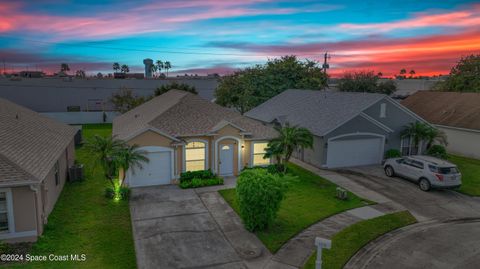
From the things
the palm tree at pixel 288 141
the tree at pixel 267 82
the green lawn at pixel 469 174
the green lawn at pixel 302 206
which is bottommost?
the green lawn at pixel 302 206

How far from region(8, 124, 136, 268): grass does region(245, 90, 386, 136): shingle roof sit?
15.6 m

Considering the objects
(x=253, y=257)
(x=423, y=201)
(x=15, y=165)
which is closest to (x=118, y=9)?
(x=15, y=165)

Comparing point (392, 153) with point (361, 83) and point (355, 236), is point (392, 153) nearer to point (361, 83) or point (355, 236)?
point (355, 236)

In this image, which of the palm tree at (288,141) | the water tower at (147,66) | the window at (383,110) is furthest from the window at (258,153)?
the water tower at (147,66)

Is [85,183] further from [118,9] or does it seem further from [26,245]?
[118,9]

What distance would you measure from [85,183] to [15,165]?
8.29 metres

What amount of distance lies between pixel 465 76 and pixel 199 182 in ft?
145

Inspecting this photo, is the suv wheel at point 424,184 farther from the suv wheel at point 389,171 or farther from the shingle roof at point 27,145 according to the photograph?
the shingle roof at point 27,145

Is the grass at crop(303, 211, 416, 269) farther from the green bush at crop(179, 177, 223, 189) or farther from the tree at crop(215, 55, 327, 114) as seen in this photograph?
Answer: the tree at crop(215, 55, 327, 114)

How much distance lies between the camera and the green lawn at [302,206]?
1402 centimetres

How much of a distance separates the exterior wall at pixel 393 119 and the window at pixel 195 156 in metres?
13.7

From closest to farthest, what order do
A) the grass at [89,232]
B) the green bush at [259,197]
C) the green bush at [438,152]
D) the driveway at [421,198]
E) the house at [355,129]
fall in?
1. the grass at [89,232]
2. the green bush at [259,197]
3. the driveway at [421,198]
4. the house at [355,129]
5. the green bush at [438,152]

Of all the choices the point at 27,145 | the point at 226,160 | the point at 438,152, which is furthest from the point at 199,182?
A: the point at 438,152

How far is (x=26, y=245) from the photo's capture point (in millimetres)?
12641
